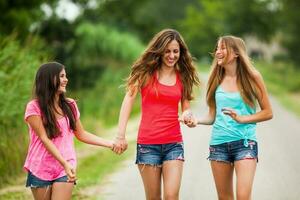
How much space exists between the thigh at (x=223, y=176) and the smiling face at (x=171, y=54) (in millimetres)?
955

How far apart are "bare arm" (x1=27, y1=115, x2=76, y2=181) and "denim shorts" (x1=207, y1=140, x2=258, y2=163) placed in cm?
140

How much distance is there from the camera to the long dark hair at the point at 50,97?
5363mm

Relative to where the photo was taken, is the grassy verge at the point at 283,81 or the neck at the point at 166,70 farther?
the grassy verge at the point at 283,81

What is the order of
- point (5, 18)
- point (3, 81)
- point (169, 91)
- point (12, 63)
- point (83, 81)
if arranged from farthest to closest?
1. point (83, 81)
2. point (5, 18)
3. point (12, 63)
4. point (3, 81)
5. point (169, 91)

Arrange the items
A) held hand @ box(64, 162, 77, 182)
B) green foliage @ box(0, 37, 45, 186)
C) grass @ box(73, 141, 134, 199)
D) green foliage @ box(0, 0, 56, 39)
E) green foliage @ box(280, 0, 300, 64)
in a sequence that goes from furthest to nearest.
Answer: green foliage @ box(280, 0, 300, 64) < green foliage @ box(0, 0, 56, 39) < green foliage @ box(0, 37, 45, 186) < grass @ box(73, 141, 134, 199) < held hand @ box(64, 162, 77, 182)

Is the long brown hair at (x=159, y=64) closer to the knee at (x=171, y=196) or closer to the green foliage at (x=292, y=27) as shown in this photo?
the knee at (x=171, y=196)

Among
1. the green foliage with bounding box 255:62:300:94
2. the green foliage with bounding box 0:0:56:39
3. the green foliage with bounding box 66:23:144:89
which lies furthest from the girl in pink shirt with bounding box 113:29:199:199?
the green foliage with bounding box 255:62:300:94

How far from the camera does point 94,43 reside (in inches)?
1210

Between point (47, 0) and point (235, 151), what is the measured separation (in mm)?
18810

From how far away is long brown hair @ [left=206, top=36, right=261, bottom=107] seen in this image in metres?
6.04

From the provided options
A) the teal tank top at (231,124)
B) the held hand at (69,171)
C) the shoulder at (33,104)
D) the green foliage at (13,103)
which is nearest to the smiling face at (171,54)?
the teal tank top at (231,124)

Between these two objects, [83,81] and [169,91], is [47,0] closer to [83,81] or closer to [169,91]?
[83,81]

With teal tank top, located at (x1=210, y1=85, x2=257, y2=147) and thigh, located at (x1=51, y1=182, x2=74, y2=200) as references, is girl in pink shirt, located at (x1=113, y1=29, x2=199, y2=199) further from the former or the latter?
thigh, located at (x1=51, y1=182, x2=74, y2=200)

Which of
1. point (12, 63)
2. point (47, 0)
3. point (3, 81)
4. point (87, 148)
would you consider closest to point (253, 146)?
point (3, 81)
